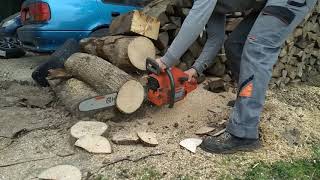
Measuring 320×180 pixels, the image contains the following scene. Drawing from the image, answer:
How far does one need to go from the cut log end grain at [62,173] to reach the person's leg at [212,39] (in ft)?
4.78

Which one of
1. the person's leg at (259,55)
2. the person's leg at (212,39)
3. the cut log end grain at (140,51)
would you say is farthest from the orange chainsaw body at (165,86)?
the cut log end grain at (140,51)

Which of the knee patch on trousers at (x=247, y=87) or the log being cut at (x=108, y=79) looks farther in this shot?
the log being cut at (x=108, y=79)

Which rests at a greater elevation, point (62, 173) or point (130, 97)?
point (130, 97)

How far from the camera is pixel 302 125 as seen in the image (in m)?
4.42

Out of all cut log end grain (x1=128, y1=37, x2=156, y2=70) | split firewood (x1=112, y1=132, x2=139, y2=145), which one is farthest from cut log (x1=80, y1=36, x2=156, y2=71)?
split firewood (x1=112, y1=132, x2=139, y2=145)

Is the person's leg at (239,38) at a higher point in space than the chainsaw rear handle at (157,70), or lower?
higher

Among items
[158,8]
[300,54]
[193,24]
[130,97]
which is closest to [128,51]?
[130,97]

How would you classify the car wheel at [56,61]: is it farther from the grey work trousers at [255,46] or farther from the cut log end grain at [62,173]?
the cut log end grain at [62,173]

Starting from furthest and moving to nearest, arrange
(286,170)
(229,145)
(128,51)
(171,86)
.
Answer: (128,51)
(171,86)
(229,145)
(286,170)

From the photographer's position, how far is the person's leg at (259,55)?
3.48 metres

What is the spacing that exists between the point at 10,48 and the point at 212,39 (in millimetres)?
5621

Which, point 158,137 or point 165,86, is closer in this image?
point 165,86

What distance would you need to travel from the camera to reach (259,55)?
139 inches

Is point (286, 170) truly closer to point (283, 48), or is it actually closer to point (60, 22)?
point (283, 48)
